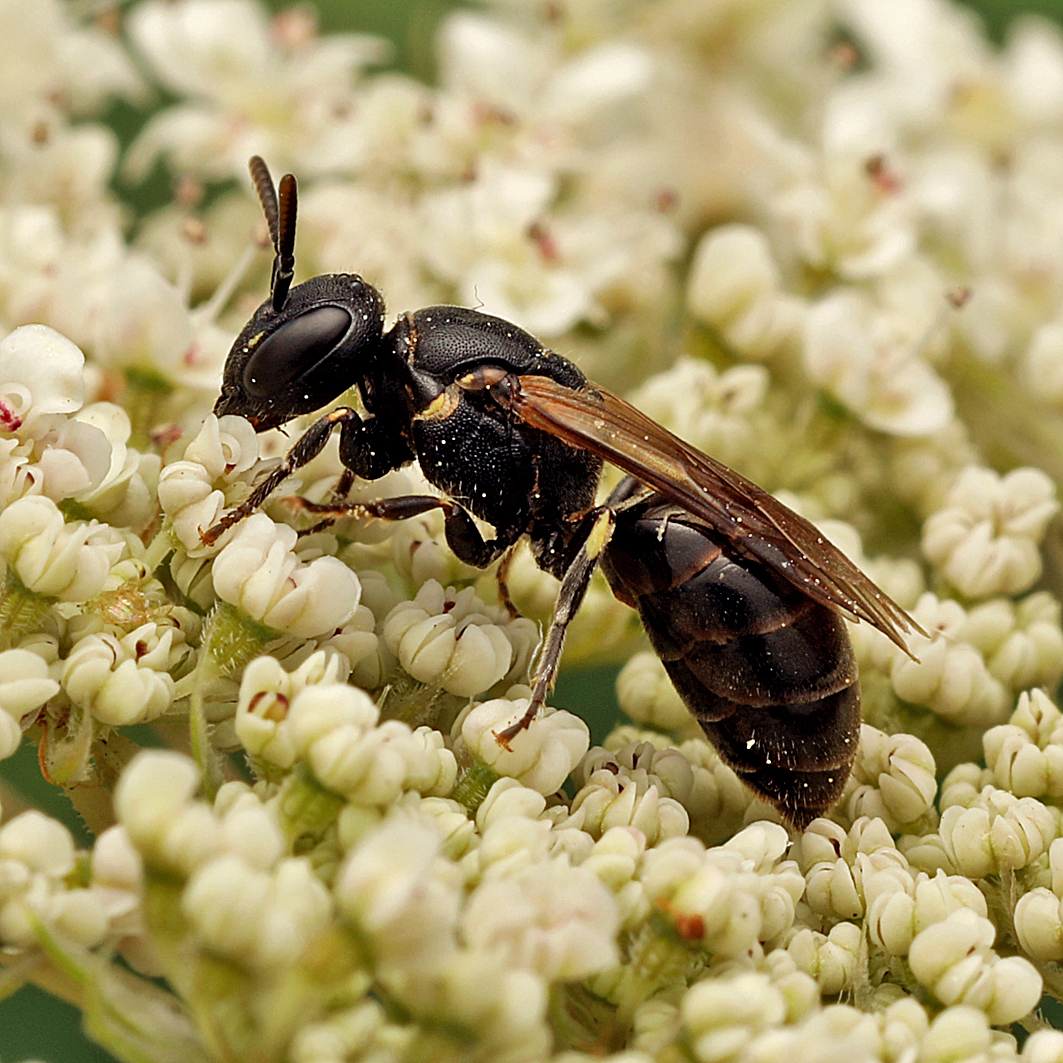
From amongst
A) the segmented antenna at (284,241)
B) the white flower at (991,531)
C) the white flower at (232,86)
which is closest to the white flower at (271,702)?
the segmented antenna at (284,241)

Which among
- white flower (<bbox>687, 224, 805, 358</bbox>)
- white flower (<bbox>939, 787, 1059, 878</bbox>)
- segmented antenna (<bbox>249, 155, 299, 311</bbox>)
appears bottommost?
white flower (<bbox>939, 787, 1059, 878</bbox>)

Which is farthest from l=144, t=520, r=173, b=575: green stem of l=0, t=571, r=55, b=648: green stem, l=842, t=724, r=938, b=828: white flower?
l=842, t=724, r=938, b=828: white flower

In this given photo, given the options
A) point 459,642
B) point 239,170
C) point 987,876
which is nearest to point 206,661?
point 459,642

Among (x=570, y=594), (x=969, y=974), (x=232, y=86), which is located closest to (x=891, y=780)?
(x=969, y=974)

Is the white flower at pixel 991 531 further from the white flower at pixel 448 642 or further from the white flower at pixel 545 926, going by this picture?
the white flower at pixel 545 926

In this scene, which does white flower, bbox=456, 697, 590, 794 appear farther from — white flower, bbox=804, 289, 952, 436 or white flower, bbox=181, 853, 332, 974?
white flower, bbox=804, 289, 952, 436

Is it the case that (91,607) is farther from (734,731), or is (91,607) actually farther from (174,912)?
(734,731)
